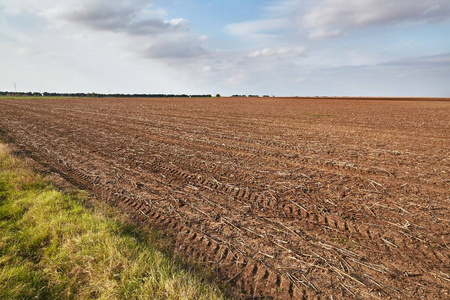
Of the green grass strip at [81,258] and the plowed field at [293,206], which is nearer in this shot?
the green grass strip at [81,258]

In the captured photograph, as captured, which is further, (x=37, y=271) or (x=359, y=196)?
(x=359, y=196)

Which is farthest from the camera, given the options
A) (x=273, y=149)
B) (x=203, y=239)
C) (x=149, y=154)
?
(x=273, y=149)

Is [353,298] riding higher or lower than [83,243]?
lower

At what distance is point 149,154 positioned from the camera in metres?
9.62

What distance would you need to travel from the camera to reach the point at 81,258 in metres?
3.69

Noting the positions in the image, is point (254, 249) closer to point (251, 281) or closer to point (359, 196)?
point (251, 281)

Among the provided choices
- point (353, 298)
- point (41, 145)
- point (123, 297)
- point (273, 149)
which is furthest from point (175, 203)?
point (41, 145)

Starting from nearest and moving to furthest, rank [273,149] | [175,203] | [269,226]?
[269,226] < [175,203] < [273,149]

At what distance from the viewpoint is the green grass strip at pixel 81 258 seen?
3146 mm

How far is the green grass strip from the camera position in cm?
315

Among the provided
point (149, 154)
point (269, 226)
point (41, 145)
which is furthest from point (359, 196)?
point (41, 145)

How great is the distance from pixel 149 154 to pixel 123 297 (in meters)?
6.96

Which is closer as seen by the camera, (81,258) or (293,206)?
(81,258)

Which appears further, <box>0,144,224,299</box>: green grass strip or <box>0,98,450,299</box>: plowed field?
<box>0,98,450,299</box>: plowed field
